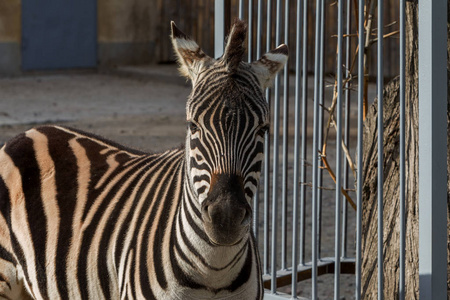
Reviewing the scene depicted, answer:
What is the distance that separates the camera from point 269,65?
9.09 feet

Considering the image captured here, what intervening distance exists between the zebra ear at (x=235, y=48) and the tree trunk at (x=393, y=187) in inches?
41.5

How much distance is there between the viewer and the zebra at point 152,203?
2.50 metres

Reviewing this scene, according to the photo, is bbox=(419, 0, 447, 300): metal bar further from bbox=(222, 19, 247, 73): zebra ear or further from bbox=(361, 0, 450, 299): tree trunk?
bbox=(222, 19, 247, 73): zebra ear

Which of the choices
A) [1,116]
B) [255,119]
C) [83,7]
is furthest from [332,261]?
[83,7]

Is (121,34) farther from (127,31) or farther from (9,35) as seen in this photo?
(9,35)

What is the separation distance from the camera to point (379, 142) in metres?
3.32

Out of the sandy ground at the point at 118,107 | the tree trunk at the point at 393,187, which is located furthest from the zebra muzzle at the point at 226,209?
the sandy ground at the point at 118,107

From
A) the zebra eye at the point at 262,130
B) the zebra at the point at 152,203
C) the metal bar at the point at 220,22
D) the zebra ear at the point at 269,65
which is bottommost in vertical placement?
the zebra at the point at 152,203

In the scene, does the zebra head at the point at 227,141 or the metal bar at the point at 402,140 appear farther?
the metal bar at the point at 402,140

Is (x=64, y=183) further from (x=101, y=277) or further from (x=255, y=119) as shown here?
(x=255, y=119)

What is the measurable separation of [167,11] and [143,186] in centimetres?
1493

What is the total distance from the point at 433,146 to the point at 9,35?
14176 millimetres

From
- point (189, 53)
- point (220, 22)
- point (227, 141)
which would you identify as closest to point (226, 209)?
point (227, 141)

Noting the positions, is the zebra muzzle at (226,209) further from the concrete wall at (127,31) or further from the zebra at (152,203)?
the concrete wall at (127,31)
